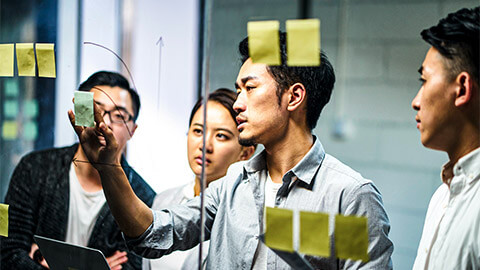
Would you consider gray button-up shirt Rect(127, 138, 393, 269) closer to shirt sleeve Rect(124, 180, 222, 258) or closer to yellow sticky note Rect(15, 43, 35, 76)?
shirt sleeve Rect(124, 180, 222, 258)

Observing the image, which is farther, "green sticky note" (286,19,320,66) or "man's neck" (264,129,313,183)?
"man's neck" (264,129,313,183)

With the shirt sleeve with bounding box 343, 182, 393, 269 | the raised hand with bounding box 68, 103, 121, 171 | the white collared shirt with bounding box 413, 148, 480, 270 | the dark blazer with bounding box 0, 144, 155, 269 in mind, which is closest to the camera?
the white collared shirt with bounding box 413, 148, 480, 270

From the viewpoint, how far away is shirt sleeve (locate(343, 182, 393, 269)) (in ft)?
3.35

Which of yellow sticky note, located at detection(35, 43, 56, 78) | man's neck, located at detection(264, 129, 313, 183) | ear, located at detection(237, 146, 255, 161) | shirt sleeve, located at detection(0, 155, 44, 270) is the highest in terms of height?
yellow sticky note, located at detection(35, 43, 56, 78)

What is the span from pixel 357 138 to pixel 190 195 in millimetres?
497

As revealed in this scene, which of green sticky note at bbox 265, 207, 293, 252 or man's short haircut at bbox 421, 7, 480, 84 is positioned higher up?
man's short haircut at bbox 421, 7, 480, 84

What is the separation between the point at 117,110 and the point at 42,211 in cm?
41

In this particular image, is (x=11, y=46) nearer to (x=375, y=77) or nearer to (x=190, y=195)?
(x=190, y=195)

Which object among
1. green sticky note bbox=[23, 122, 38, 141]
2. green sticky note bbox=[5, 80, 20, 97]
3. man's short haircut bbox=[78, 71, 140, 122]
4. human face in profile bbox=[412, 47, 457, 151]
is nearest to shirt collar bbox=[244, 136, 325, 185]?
human face in profile bbox=[412, 47, 457, 151]

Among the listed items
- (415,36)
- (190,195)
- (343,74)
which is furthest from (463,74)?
(190,195)

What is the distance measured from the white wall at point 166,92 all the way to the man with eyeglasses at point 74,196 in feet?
0.12

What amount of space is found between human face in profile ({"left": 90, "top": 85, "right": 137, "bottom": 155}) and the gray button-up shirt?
11.1 inches

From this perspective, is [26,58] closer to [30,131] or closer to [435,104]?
[30,131]

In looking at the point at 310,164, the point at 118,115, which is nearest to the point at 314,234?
the point at 310,164
